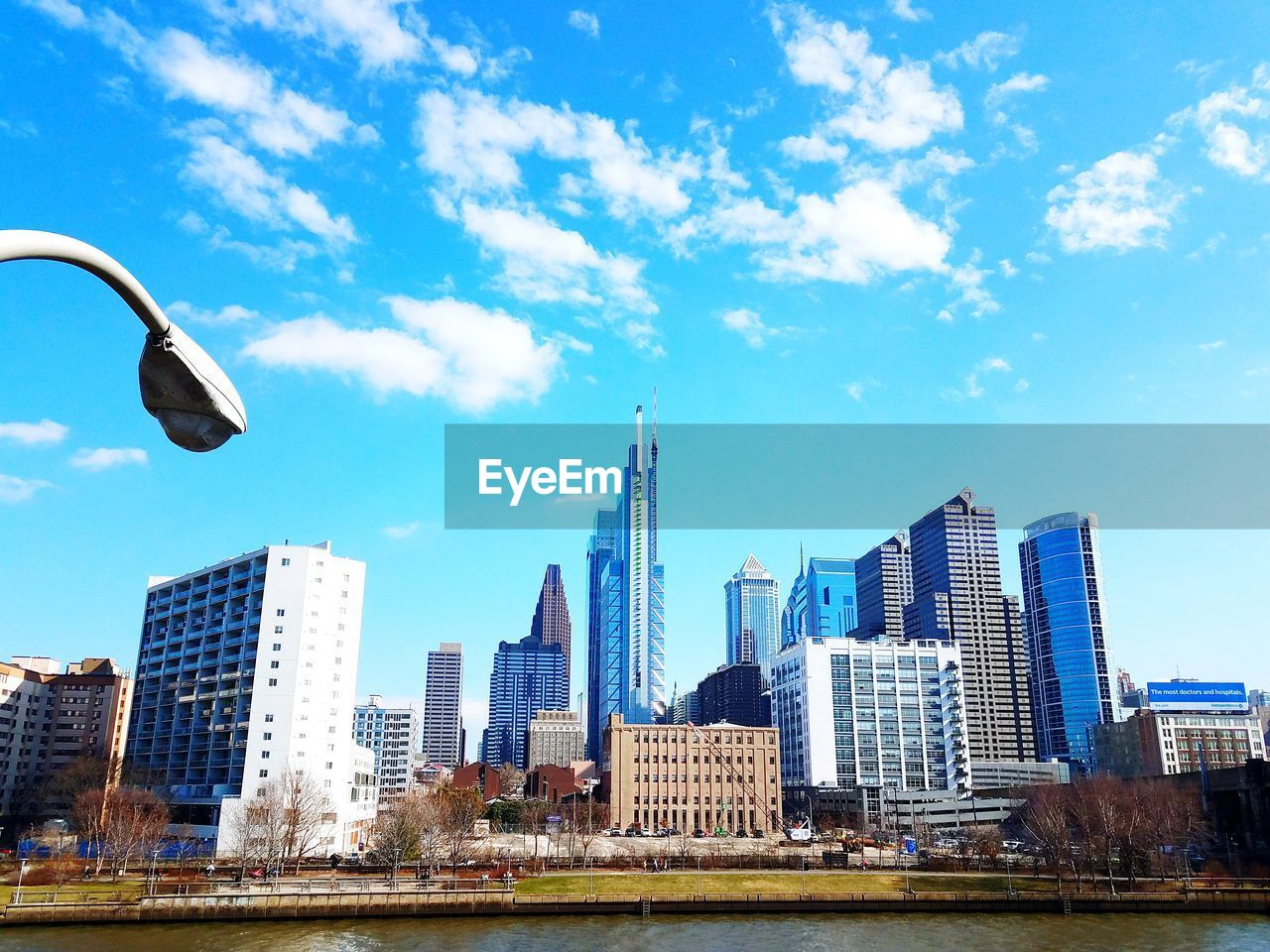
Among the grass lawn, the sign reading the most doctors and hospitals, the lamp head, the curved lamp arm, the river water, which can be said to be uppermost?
the sign reading the most doctors and hospitals

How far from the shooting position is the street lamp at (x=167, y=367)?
3.91 meters

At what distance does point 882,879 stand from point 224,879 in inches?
1606

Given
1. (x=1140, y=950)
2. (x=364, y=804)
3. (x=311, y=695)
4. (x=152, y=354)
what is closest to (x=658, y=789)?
(x=364, y=804)

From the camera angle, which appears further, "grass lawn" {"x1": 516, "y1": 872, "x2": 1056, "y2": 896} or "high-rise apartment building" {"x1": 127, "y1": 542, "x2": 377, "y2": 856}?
"high-rise apartment building" {"x1": 127, "y1": 542, "x2": 377, "y2": 856}

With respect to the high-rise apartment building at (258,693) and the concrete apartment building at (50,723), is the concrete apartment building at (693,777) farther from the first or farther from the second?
the concrete apartment building at (50,723)

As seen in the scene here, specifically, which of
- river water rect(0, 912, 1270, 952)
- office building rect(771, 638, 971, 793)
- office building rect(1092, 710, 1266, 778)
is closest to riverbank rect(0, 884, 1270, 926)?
river water rect(0, 912, 1270, 952)

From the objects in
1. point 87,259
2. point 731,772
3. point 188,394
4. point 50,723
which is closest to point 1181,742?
point 731,772

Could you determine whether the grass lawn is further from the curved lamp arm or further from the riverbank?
the curved lamp arm

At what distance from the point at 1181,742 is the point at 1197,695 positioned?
630 inches

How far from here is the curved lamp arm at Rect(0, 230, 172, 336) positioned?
3.74 meters

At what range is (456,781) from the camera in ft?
503

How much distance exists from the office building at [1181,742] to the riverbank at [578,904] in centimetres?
8222

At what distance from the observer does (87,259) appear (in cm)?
400

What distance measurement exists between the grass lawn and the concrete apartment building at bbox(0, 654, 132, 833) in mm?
78645
